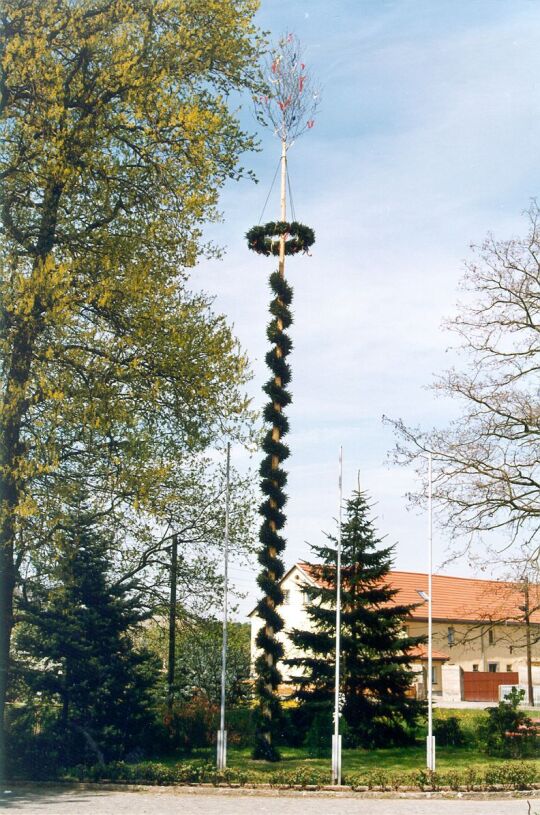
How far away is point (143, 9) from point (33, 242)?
4709 mm

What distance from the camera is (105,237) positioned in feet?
56.2

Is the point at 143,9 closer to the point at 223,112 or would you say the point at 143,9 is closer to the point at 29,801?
the point at 223,112

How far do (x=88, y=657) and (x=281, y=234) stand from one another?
13058mm

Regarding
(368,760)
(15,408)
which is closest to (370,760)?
(368,760)

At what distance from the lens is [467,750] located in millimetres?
25500

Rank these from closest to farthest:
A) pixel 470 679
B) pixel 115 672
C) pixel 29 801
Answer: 1. pixel 29 801
2. pixel 115 672
3. pixel 470 679

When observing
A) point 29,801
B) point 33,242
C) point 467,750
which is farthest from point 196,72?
point 467,750

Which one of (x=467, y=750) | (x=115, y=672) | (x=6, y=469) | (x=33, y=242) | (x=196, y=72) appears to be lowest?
(x=467, y=750)

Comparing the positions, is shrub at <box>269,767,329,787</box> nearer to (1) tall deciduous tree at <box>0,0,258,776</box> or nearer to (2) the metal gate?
(1) tall deciduous tree at <box>0,0,258,776</box>

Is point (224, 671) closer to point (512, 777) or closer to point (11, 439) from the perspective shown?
point (512, 777)

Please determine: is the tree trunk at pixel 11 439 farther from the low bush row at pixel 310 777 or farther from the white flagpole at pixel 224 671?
the white flagpole at pixel 224 671

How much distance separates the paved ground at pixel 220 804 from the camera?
1499cm

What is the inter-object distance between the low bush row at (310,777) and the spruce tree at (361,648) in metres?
7.55

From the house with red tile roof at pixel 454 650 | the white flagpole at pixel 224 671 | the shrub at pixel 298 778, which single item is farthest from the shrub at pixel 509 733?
the house with red tile roof at pixel 454 650
